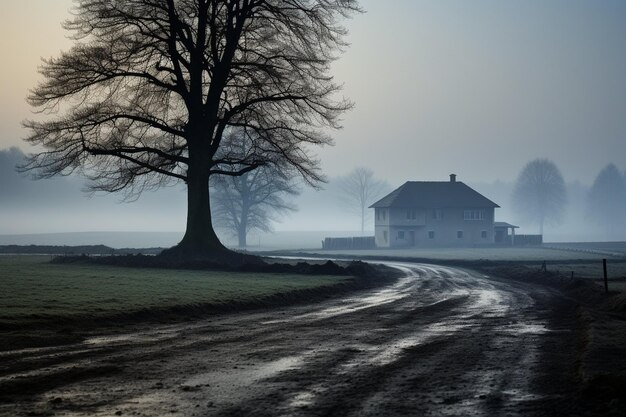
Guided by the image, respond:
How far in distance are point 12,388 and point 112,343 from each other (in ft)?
15.0

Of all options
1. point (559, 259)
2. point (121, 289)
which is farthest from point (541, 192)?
point (121, 289)

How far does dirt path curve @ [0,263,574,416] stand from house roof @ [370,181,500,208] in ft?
290

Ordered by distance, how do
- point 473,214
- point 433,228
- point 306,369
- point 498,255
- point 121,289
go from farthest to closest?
point 473,214 → point 433,228 → point 498,255 → point 121,289 → point 306,369

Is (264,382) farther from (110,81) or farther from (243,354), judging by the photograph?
(110,81)

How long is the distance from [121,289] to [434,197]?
87933mm

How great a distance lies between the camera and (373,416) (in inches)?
350

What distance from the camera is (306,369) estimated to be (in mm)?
11836

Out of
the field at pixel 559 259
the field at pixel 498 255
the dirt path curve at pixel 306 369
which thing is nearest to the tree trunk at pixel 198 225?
the field at pixel 559 259

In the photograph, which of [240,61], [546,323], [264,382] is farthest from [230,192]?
[264,382]

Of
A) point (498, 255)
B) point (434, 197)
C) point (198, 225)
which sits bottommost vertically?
point (498, 255)

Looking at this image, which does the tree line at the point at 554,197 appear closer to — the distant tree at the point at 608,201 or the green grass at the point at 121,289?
the distant tree at the point at 608,201

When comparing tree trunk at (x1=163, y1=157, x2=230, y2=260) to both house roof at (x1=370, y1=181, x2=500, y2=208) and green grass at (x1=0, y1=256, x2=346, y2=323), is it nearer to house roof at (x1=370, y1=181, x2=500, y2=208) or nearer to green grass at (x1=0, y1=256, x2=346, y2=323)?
green grass at (x1=0, y1=256, x2=346, y2=323)

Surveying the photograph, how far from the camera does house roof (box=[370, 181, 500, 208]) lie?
10788 centimetres

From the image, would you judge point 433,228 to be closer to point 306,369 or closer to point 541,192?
point 541,192
